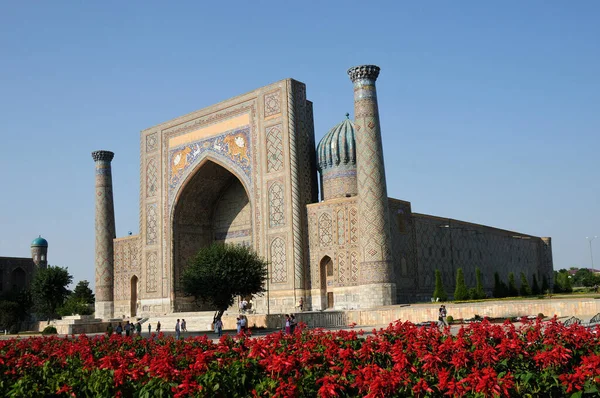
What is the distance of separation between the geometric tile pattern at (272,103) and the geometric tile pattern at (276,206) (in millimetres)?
2518

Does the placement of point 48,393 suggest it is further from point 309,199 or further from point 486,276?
point 486,276

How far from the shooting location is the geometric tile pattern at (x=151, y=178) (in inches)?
1085

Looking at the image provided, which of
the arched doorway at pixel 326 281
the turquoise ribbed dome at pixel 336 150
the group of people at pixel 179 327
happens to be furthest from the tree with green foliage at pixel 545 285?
the group of people at pixel 179 327

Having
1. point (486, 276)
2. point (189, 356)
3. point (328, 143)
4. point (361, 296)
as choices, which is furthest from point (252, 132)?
point (189, 356)

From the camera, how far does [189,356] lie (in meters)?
5.33

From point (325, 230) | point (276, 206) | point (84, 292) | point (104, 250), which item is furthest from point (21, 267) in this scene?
point (325, 230)

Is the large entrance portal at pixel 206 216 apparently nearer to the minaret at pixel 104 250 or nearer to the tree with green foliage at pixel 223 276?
the tree with green foliage at pixel 223 276

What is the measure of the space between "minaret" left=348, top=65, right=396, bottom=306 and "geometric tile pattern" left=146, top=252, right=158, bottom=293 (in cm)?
1031

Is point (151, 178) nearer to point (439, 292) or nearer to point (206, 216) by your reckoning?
point (206, 216)

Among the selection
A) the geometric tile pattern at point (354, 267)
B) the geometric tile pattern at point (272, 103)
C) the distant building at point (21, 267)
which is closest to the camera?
the geometric tile pattern at point (354, 267)

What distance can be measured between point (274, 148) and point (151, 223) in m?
7.40

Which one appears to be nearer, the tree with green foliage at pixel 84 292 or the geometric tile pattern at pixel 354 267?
the geometric tile pattern at pixel 354 267

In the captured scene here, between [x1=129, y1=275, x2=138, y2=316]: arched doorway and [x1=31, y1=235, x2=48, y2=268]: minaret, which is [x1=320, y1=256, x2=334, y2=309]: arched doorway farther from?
[x1=31, y1=235, x2=48, y2=268]: minaret

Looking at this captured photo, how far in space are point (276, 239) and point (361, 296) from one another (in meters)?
4.08
